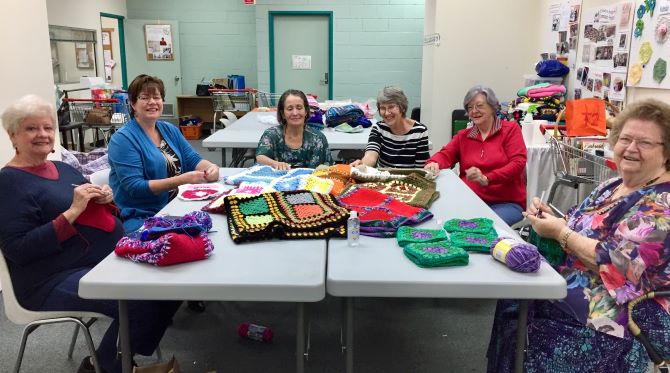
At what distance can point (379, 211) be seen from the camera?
6.61 feet

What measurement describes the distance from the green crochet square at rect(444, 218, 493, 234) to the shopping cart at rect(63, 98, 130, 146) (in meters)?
5.72

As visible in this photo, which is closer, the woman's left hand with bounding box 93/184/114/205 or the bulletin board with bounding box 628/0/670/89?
the woman's left hand with bounding box 93/184/114/205

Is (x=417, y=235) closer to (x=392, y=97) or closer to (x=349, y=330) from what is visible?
(x=349, y=330)

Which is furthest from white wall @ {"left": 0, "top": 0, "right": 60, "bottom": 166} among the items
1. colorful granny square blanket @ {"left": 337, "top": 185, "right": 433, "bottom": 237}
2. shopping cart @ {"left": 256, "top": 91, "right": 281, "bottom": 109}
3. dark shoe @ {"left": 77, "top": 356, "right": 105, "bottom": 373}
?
shopping cart @ {"left": 256, "top": 91, "right": 281, "bottom": 109}

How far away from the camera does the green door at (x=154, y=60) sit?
905cm

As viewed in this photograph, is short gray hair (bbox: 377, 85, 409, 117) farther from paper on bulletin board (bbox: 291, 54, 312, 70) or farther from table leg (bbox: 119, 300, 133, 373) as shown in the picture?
paper on bulletin board (bbox: 291, 54, 312, 70)

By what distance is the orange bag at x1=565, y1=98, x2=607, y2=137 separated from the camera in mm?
3371

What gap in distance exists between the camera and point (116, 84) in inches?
356

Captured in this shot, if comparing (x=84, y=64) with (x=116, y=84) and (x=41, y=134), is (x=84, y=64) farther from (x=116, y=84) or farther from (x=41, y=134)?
(x=41, y=134)

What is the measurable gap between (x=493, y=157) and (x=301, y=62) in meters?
6.41

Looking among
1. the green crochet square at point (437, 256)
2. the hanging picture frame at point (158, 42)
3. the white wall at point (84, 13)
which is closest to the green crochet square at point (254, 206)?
the green crochet square at point (437, 256)

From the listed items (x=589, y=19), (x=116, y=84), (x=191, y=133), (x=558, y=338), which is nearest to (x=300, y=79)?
(x=191, y=133)

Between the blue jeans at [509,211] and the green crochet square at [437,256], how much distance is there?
4.32ft

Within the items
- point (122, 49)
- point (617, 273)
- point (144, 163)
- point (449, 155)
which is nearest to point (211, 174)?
point (144, 163)
